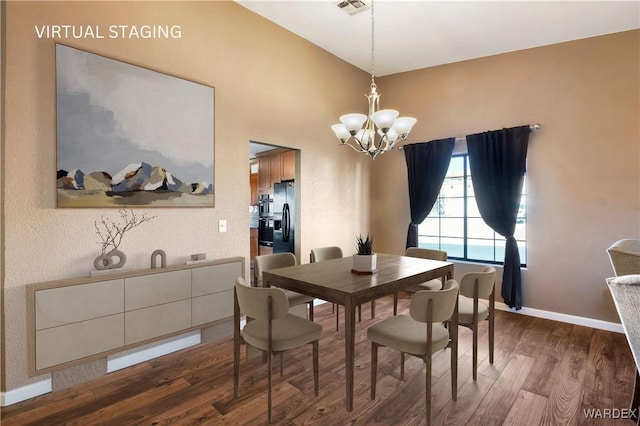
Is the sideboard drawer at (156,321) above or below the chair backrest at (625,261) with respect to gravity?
below

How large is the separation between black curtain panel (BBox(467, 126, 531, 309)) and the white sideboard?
10.9ft

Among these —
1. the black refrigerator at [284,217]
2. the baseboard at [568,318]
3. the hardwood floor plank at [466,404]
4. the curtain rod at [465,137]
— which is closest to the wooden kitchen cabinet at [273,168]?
the black refrigerator at [284,217]

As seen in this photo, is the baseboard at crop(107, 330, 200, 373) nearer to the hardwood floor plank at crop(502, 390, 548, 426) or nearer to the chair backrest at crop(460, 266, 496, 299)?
the chair backrest at crop(460, 266, 496, 299)

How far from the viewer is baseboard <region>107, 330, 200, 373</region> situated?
2.59 meters

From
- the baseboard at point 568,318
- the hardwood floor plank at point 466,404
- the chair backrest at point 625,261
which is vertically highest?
the chair backrest at point 625,261

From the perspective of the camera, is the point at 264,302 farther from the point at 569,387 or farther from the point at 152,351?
the point at 569,387

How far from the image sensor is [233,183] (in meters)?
3.37

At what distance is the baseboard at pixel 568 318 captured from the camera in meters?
3.50

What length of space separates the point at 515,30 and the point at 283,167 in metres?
3.71

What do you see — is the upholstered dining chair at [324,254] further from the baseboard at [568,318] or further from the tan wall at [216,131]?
the baseboard at [568,318]

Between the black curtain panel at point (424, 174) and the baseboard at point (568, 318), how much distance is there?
1497 mm

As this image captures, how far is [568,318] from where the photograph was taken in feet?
12.3

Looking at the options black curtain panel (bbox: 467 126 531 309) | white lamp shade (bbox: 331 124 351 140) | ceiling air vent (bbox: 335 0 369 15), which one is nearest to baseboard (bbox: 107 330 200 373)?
white lamp shade (bbox: 331 124 351 140)

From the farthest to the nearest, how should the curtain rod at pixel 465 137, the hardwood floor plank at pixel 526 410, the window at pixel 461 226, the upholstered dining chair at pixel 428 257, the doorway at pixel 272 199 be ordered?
the doorway at pixel 272 199 → the window at pixel 461 226 → the curtain rod at pixel 465 137 → the upholstered dining chair at pixel 428 257 → the hardwood floor plank at pixel 526 410
